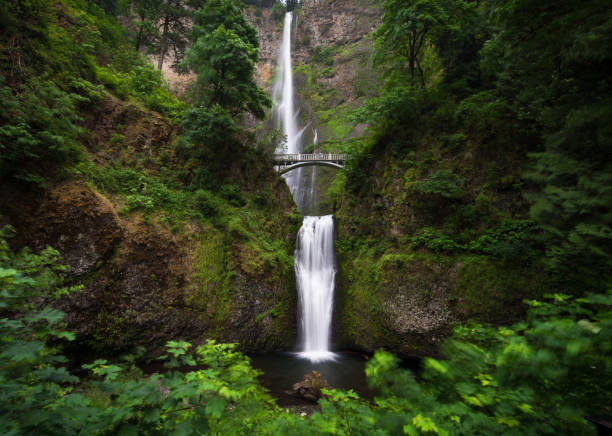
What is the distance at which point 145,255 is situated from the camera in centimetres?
728

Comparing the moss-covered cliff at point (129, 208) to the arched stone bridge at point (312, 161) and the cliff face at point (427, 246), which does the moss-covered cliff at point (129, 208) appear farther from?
the arched stone bridge at point (312, 161)

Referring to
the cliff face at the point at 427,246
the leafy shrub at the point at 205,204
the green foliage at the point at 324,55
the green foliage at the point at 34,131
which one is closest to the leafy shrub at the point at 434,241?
the cliff face at the point at 427,246

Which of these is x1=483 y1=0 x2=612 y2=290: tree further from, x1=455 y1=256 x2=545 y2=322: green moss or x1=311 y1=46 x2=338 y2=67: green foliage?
x1=311 y1=46 x2=338 y2=67: green foliage

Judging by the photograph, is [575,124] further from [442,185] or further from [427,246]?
[427,246]

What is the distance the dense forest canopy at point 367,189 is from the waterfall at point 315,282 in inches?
45.7

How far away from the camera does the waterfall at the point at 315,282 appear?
33.1 ft

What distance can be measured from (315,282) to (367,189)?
207 inches

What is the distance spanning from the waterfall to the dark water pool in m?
0.70

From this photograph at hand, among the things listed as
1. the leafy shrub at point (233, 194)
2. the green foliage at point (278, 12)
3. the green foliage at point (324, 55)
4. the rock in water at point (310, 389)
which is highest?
the green foliage at point (278, 12)

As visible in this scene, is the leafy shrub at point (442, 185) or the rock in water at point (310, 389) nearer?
the rock in water at point (310, 389)

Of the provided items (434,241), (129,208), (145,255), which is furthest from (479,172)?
(129,208)

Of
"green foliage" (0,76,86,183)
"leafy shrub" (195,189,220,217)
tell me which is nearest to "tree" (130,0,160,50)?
"green foliage" (0,76,86,183)

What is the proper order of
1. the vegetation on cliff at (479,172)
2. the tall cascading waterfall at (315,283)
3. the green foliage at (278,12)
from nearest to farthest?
the vegetation on cliff at (479,172)
the tall cascading waterfall at (315,283)
the green foliage at (278,12)

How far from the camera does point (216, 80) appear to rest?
10617 mm
